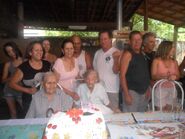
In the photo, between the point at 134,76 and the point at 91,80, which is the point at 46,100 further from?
the point at 134,76

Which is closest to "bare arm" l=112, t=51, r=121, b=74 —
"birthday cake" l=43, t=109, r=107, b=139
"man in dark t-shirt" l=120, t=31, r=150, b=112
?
"man in dark t-shirt" l=120, t=31, r=150, b=112

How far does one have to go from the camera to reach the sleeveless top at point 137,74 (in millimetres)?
3191

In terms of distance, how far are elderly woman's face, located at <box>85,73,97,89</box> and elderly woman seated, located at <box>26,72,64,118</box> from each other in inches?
15.7

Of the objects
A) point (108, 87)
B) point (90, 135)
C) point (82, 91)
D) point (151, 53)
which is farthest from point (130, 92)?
point (90, 135)

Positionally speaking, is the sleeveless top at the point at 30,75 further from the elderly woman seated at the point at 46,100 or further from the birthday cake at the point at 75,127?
the birthday cake at the point at 75,127

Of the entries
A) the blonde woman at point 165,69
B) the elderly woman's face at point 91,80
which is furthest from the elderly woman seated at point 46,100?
the blonde woman at point 165,69

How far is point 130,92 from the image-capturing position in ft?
10.5

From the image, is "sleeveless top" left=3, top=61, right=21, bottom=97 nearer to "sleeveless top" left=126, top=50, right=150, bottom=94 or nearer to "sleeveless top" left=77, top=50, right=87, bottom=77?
"sleeveless top" left=77, top=50, right=87, bottom=77

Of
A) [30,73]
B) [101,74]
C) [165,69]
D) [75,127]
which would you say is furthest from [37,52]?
[75,127]

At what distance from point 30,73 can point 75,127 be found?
5.13 ft

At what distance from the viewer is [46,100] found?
261 centimetres

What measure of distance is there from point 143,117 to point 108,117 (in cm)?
29

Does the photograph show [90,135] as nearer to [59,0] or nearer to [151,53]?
[151,53]

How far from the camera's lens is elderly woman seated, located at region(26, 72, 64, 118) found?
8.49 feet
